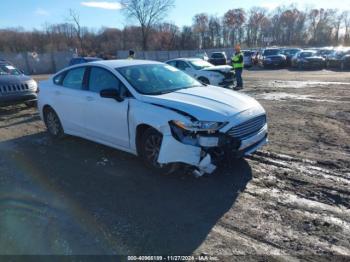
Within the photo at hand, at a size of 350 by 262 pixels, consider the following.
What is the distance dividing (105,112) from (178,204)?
7.39ft

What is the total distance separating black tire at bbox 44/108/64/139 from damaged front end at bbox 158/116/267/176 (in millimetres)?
3446

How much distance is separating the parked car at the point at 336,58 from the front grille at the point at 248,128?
2574 centimetres

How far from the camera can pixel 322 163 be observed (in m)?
5.46

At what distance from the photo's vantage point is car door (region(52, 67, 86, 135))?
20.9ft

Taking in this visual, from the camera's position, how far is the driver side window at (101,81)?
5.70m

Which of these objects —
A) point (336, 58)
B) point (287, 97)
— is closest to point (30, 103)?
point (287, 97)

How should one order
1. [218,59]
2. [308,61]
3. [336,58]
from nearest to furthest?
[336,58] < [308,61] < [218,59]

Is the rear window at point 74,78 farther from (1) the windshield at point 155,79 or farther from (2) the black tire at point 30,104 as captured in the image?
(2) the black tire at point 30,104

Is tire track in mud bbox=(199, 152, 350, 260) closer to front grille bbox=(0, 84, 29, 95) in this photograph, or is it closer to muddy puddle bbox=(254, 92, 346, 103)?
Answer: muddy puddle bbox=(254, 92, 346, 103)

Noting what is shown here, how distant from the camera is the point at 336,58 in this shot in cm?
2811

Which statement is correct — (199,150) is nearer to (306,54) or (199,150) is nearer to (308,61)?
(308,61)

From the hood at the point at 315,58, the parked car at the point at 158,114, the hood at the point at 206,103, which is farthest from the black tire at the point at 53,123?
the hood at the point at 315,58

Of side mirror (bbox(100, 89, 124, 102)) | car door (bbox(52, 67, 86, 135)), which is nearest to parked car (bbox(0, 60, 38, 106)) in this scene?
car door (bbox(52, 67, 86, 135))

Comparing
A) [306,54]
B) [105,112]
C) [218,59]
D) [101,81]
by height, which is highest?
[101,81]
